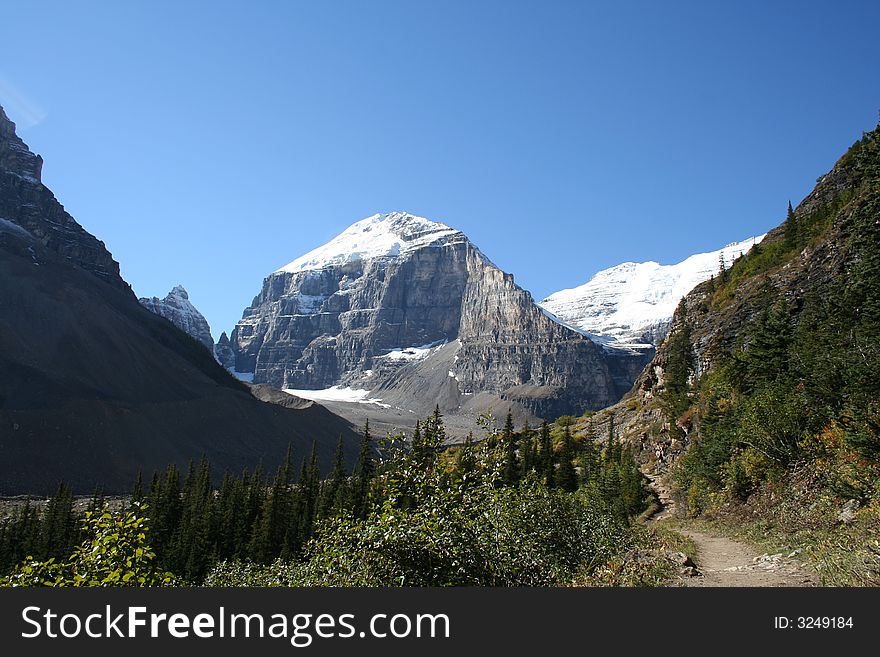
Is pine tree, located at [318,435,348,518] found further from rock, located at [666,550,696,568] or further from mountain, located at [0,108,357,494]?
mountain, located at [0,108,357,494]

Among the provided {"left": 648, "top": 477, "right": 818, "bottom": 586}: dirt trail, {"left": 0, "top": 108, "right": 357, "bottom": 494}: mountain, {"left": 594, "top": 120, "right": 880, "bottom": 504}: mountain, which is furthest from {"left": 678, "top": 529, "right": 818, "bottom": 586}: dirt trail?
{"left": 0, "top": 108, "right": 357, "bottom": 494}: mountain

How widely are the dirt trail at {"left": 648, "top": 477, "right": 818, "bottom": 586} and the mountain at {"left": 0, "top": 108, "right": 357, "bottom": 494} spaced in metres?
130

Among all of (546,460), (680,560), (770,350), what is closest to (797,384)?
(770,350)

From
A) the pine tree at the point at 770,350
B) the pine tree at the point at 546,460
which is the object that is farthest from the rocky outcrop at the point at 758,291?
the pine tree at the point at 546,460

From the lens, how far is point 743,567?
1466cm

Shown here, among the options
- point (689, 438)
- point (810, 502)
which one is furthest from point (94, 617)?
point (689, 438)

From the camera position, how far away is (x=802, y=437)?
80.8ft

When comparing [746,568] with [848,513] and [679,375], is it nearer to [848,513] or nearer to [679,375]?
[848,513]

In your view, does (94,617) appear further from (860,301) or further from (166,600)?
(860,301)

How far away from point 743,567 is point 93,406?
160m

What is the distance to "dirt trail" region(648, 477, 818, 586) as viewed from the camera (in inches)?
464

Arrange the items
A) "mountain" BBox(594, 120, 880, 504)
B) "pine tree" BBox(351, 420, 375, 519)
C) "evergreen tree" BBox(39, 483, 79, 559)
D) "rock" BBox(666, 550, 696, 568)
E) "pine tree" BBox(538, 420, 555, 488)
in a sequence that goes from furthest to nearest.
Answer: "evergreen tree" BBox(39, 483, 79, 559) → "pine tree" BBox(538, 420, 555, 488) → "pine tree" BBox(351, 420, 375, 519) → "mountain" BBox(594, 120, 880, 504) → "rock" BBox(666, 550, 696, 568)

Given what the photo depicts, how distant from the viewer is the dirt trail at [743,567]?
1177 cm

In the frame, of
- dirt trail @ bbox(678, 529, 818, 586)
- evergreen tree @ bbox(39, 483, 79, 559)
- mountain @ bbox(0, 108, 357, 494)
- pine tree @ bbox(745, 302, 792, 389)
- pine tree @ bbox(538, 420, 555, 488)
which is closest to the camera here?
dirt trail @ bbox(678, 529, 818, 586)
